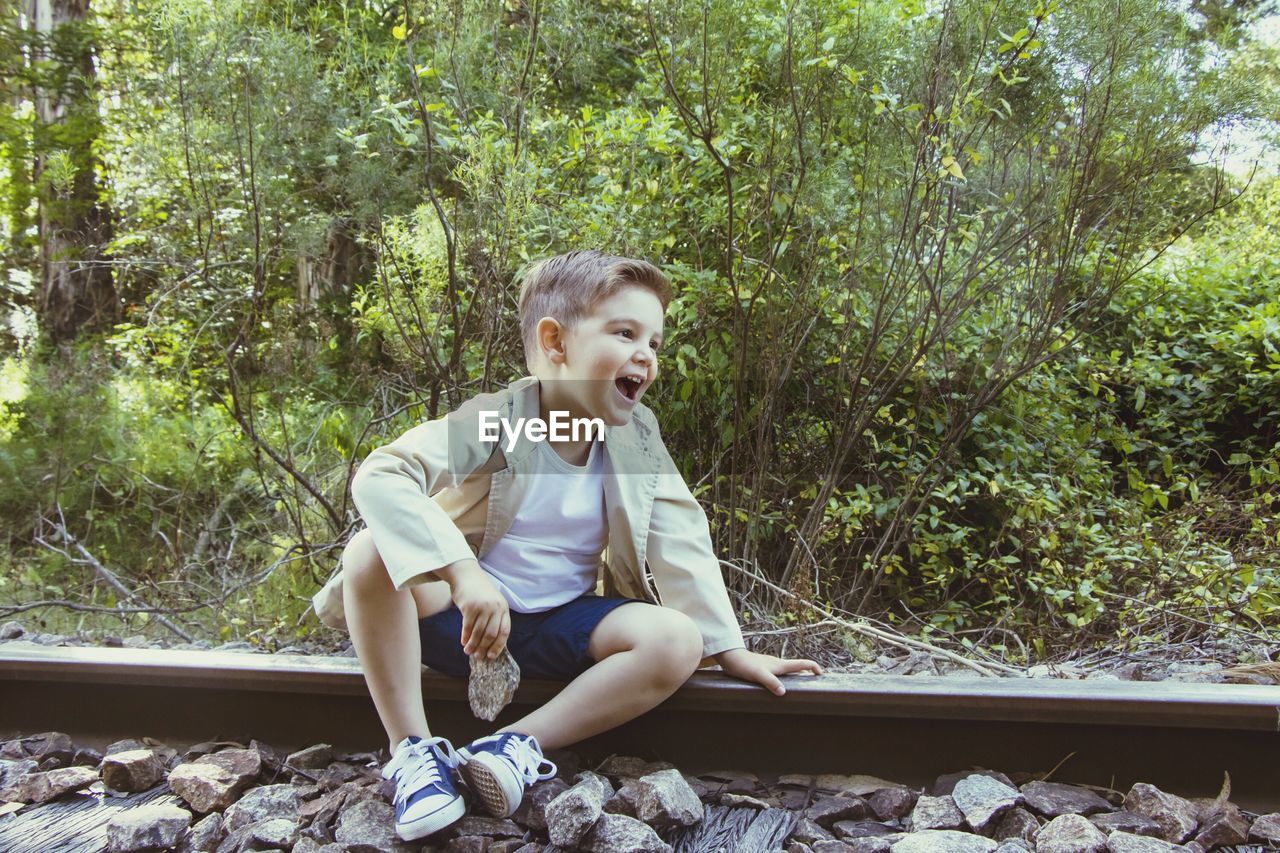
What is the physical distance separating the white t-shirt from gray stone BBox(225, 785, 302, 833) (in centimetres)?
56

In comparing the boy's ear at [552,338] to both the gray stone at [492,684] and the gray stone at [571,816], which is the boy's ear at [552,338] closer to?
the gray stone at [492,684]

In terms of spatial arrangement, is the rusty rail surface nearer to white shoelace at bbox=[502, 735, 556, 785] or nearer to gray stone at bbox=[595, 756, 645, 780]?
gray stone at bbox=[595, 756, 645, 780]

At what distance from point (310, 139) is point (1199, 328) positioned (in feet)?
14.9

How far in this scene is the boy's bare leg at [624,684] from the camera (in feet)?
6.21

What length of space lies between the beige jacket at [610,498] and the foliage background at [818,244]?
41.6 inches

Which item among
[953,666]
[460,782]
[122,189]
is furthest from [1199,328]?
[122,189]

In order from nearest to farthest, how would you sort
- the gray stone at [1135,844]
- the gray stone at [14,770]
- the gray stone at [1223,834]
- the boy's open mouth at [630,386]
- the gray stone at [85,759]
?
the gray stone at [1135,844], the gray stone at [1223,834], the boy's open mouth at [630,386], the gray stone at [14,770], the gray stone at [85,759]

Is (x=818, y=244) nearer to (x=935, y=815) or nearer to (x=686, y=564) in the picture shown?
(x=686, y=564)

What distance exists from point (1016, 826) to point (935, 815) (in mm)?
139

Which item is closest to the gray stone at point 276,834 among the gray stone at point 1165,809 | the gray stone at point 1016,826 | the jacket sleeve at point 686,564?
the jacket sleeve at point 686,564

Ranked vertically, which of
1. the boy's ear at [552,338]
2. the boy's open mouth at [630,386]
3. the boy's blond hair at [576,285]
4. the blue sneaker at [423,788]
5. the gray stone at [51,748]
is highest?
the boy's blond hair at [576,285]

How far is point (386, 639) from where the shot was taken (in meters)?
1.90

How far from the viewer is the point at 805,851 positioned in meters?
1.66

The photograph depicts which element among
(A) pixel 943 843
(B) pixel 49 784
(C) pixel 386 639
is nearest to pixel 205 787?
(B) pixel 49 784
